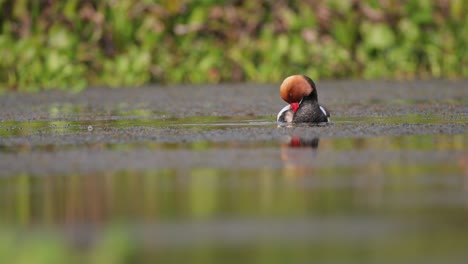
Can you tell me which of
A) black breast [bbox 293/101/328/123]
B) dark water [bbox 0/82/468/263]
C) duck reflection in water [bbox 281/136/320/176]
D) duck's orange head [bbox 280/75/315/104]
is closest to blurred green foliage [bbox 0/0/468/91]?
duck's orange head [bbox 280/75/315/104]

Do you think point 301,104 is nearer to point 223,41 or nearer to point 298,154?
point 298,154

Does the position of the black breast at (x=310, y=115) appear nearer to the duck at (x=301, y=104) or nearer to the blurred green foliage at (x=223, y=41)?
the duck at (x=301, y=104)

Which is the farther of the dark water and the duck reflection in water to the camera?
the duck reflection in water

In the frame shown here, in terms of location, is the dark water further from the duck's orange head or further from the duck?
the duck's orange head

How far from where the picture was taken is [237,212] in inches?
210

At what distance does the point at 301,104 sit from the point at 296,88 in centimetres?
14

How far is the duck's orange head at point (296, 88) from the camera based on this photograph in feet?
34.5

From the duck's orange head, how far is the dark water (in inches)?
19.3

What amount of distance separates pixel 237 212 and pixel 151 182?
4.21ft

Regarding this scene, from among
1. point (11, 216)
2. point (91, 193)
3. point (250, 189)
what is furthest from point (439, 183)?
point (11, 216)

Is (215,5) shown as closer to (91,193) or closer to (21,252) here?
(91,193)

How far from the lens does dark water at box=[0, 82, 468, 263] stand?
14.5ft

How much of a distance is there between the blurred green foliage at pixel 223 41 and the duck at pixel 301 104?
24.1ft

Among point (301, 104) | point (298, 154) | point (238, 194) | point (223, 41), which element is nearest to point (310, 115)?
point (301, 104)
